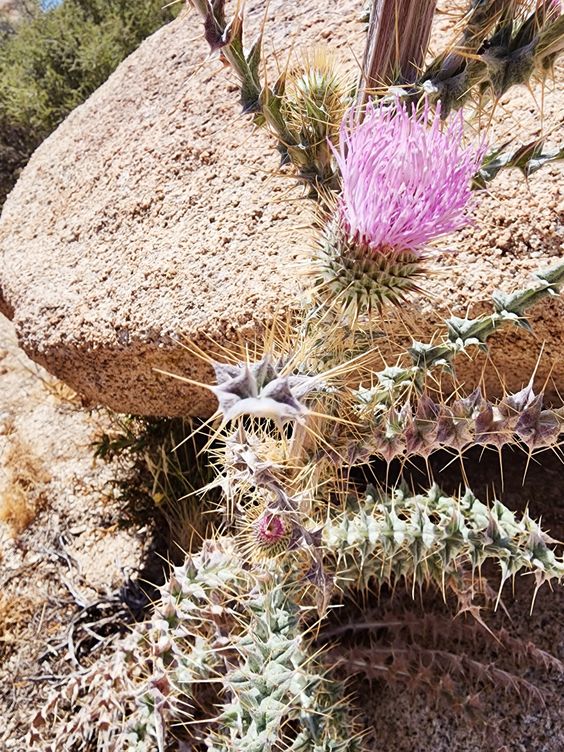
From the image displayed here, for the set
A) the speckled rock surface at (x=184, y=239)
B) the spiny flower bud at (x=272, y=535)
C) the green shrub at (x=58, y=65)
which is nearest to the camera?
the spiny flower bud at (x=272, y=535)

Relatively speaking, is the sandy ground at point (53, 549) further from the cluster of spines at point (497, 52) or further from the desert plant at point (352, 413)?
the cluster of spines at point (497, 52)

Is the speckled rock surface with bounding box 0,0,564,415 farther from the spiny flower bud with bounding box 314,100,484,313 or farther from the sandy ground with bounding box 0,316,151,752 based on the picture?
the sandy ground with bounding box 0,316,151,752

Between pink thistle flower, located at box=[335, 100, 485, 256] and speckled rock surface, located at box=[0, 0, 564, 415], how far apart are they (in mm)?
361

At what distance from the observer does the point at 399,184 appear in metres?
1.30

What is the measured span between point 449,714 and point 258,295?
1394 millimetres

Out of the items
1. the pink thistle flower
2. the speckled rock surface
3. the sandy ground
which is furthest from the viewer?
the sandy ground

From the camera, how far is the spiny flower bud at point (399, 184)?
50.8 inches

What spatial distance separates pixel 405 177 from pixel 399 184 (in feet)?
0.06

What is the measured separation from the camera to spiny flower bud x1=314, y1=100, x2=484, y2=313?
1.29 m

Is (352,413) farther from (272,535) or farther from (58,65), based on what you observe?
(58,65)

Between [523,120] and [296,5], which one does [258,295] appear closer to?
[523,120]

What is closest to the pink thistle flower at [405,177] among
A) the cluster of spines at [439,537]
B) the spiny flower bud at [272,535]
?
the cluster of spines at [439,537]

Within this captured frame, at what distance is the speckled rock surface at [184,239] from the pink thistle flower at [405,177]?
0.36m

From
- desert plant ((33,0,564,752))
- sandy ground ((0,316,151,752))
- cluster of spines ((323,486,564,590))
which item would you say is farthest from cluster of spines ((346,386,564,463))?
sandy ground ((0,316,151,752))
